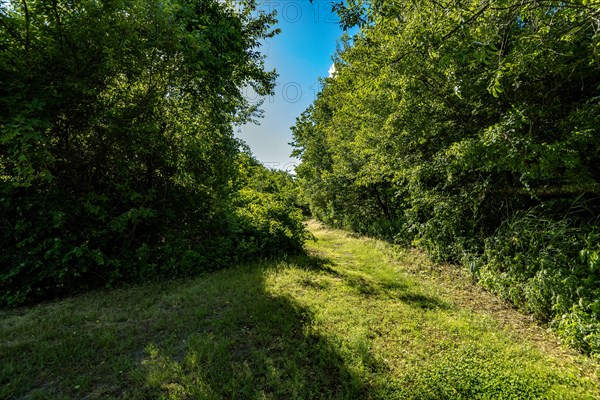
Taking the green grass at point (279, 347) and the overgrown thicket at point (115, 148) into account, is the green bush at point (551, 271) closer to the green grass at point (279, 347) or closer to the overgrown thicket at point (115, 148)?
the green grass at point (279, 347)

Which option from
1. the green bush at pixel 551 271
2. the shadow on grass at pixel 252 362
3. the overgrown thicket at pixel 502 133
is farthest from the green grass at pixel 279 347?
the overgrown thicket at pixel 502 133

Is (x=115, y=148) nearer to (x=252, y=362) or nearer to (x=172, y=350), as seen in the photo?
(x=172, y=350)

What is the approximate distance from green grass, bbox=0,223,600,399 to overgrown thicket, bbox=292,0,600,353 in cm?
91

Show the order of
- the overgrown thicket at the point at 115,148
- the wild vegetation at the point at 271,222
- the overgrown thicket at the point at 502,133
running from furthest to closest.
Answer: the overgrown thicket at the point at 115,148
the overgrown thicket at the point at 502,133
the wild vegetation at the point at 271,222

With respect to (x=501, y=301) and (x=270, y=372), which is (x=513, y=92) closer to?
(x=501, y=301)

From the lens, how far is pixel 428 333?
3295 mm

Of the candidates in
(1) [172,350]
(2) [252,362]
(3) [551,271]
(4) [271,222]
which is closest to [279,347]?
(2) [252,362]

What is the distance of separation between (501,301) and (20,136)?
7479 millimetres

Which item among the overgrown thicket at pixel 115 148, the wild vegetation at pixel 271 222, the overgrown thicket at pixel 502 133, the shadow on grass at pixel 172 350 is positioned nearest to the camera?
the shadow on grass at pixel 172 350

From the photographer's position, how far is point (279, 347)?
9.30 feet

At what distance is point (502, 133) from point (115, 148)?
6792 millimetres

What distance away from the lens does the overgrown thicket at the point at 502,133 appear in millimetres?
3105

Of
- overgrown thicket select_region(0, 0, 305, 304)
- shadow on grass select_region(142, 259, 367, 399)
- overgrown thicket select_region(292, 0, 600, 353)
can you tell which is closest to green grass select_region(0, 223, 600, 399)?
shadow on grass select_region(142, 259, 367, 399)

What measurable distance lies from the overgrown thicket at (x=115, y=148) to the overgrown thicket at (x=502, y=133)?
341cm
